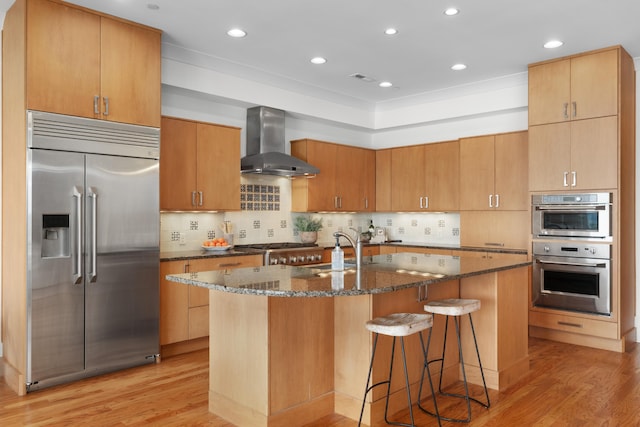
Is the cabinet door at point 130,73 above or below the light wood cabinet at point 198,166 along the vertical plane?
above

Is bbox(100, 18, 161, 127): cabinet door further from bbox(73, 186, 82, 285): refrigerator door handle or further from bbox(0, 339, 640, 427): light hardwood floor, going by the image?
bbox(0, 339, 640, 427): light hardwood floor

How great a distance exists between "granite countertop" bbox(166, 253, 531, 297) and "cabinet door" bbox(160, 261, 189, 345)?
4.50 ft

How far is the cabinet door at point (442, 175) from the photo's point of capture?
622 centimetres

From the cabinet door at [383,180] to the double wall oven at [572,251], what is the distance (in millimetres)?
2220

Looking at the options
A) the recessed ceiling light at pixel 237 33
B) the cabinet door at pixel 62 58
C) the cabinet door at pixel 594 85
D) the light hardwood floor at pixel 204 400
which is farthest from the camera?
the cabinet door at pixel 594 85

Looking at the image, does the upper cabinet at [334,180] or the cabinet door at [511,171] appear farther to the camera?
the upper cabinet at [334,180]

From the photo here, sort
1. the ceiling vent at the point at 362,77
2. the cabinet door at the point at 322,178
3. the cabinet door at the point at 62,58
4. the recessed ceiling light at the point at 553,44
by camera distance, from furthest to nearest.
→ the cabinet door at the point at 322,178 → the ceiling vent at the point at 362,77 → the recessed ceiling light at the point at 553,44 → the cabinet door at the point at 62,58

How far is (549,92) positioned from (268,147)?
3.09 metres

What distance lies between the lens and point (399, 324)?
274 centimetres

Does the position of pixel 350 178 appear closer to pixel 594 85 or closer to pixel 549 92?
pixel 549 92

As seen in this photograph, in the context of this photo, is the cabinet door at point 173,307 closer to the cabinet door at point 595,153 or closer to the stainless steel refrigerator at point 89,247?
the stainless steel refrigerator at point 89,247

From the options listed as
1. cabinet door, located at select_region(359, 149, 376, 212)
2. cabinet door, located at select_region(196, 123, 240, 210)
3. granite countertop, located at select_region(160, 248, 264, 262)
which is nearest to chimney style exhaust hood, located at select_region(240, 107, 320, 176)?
cabinet door, located at select_region(196, 123, 240, 210)

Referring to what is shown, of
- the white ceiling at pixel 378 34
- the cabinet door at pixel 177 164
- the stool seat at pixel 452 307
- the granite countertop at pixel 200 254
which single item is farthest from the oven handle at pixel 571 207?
the cabinet door at pixel 177 164

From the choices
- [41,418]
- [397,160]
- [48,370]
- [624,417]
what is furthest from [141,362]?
[397,160]
